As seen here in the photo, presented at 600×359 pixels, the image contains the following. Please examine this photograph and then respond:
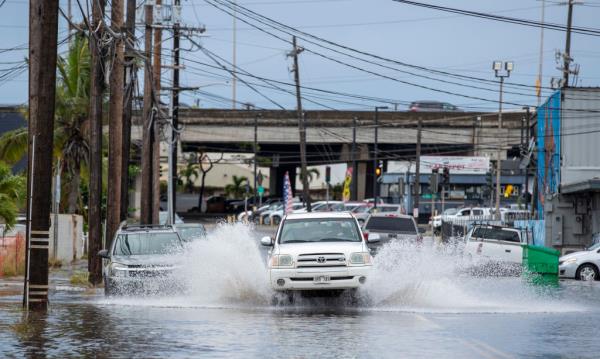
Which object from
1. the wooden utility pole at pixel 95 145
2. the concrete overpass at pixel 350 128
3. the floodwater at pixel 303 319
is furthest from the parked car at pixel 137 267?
the concrete overpass at pixel 350 128

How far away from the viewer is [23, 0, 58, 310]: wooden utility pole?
19.0 m

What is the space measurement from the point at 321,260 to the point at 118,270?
5679 mm

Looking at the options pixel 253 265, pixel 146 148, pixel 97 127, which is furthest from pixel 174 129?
pixel 253 265

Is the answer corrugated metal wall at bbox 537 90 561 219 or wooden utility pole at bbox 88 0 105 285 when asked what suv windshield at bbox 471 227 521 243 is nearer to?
wooden utility pole at bbox 88 0 105 285

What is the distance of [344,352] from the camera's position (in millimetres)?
13867

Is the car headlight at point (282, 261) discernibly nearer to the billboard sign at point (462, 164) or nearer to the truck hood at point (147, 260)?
the truck hood at point (147, 260)

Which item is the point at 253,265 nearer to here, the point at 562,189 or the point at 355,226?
the point at 355,226

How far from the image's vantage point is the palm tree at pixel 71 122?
43656 mm

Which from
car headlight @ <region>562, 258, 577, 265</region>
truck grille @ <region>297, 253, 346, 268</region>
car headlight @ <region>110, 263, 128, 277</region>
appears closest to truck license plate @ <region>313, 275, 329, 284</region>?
truck grille @ <region>297, 253, 346, 268</region>

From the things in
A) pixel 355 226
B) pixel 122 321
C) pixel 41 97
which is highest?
pixel 41 97

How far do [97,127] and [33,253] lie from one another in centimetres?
978

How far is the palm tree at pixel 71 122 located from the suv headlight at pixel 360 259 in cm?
2452

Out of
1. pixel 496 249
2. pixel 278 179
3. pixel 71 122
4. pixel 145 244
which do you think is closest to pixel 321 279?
pixel 145 244

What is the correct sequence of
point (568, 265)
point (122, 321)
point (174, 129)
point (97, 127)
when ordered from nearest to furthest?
point (122, 321) < point (97, 127) < point (568, 265) < point (174, 129)
